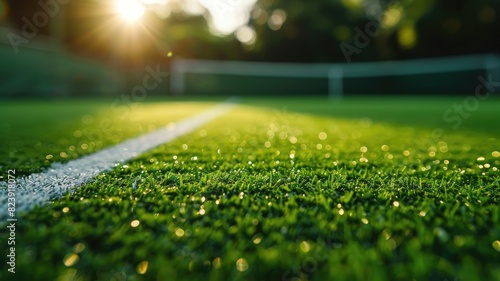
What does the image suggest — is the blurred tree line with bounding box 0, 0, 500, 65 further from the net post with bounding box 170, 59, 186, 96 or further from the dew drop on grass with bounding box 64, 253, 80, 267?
the dew drop on grass with bounding box 64, 253, 80, 267

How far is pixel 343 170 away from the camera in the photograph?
2076 mm

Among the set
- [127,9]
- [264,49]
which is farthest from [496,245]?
[264,49]

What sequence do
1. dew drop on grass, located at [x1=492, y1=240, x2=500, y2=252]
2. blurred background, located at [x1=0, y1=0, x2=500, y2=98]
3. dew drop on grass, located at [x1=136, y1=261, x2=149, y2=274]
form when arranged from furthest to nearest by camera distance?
blurred background, located at [x1=0, y1=0, x2=500, y2=98] → dew drop on grass, located at [x1=492, y1=240, x2=500, y2=252] → dew drop on grass, located at [x1=136, y1=261, x2=149, y2=274]

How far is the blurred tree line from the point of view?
20.8m

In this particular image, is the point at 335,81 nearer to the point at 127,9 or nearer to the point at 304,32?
the point at 304,32

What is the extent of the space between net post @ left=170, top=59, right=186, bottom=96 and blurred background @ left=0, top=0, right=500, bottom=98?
5 cm

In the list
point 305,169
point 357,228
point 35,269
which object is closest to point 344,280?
point 357,228

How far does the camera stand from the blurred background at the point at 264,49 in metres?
16.9

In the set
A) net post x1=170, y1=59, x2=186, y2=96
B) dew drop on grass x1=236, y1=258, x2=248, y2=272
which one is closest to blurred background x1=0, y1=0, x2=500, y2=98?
net post x1=170, y1=59, x2=186, y2=96

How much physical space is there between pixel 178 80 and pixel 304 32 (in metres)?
12.3

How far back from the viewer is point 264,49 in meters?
26.8

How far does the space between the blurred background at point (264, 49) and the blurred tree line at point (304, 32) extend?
68 millimetres

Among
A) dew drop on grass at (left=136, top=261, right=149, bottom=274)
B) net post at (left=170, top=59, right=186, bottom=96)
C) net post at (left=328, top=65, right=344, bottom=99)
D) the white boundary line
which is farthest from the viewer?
net post at (left=328, top=65, right=344, bottom=99)

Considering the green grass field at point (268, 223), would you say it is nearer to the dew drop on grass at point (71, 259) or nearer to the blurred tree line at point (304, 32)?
the dew drop on grass at point (71, 259)
